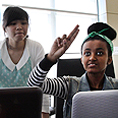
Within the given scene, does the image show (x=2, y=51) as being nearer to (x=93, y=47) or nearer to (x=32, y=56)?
(x=32, y=56)

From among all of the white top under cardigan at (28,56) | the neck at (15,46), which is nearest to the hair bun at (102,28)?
the white top under cardigan at (28,56)

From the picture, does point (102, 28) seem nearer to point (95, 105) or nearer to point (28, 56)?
point (28, 56)

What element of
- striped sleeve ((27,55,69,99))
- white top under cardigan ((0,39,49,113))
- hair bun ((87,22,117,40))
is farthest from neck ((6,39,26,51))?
hair bun ((87,22,117,40))

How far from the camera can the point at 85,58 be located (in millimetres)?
887

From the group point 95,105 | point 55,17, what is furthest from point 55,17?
point 95,105

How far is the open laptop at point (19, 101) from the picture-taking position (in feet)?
0.94

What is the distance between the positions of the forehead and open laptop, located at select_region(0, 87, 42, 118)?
648mm

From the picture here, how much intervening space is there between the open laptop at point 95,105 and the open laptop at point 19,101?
0.11m

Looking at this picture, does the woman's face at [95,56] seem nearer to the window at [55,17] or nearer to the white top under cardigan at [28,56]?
the white top under cardigan at [28,56]

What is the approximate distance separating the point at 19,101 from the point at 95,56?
63 cm

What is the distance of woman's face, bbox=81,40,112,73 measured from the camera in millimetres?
865

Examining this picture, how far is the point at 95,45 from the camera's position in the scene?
0.91 meters

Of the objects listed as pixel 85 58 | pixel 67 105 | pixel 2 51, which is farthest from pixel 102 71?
pixel 2 51

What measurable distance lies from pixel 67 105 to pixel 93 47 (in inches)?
12.2
